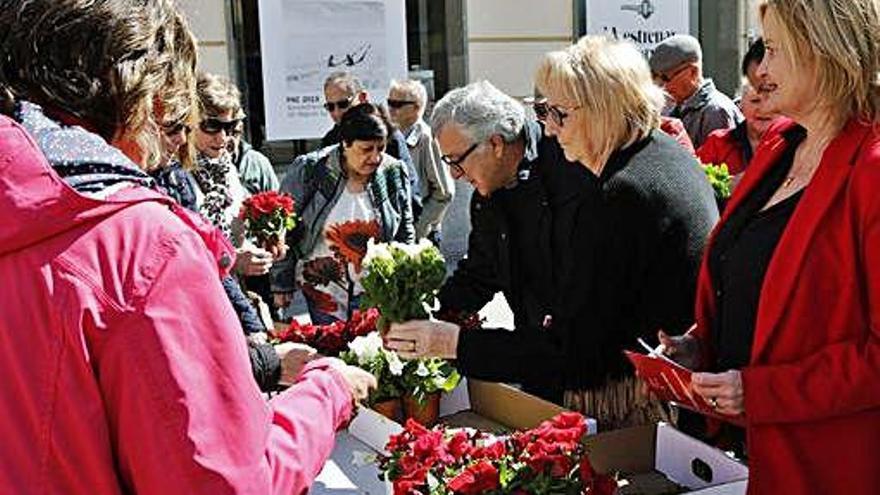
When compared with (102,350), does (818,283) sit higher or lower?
lower

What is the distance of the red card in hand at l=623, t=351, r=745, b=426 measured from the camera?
1.76 meters

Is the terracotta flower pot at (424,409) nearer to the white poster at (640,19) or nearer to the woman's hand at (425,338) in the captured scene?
the woman's hand at (425,338)

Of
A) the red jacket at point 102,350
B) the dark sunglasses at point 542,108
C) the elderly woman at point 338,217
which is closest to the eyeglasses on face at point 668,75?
the elderly woman at point 338,217

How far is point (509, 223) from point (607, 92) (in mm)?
510

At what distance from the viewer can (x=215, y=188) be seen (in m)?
3.76

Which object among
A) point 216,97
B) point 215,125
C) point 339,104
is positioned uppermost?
point 216,97

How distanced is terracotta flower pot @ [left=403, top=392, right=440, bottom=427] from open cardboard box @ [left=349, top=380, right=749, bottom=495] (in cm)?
13

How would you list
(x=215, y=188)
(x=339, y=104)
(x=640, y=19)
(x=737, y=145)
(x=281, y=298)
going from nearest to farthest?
1. (x=215, y=188)
2. (x=281, y=298)
3. (x=737, y=145)
4. (x=339, y=104)
5. (x=640, y=19)

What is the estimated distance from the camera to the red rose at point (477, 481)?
5.24ft

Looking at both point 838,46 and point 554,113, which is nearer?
point 838,46

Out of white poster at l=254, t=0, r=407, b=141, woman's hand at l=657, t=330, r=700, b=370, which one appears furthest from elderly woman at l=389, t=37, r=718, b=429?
white poster at l=254, t=0, r=407, b=141

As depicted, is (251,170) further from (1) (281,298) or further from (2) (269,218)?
(2) (269,218)

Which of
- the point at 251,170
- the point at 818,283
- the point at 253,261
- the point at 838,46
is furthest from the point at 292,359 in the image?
the point at 251,170

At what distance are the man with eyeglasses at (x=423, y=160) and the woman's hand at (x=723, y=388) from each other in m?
3.05
